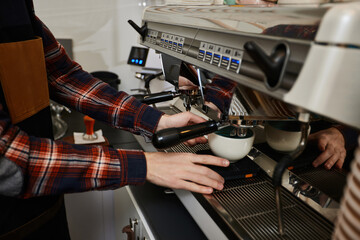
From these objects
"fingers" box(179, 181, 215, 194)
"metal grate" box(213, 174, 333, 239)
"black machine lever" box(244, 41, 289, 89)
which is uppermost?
"black machine lever" box(244, 41, 289, 89)

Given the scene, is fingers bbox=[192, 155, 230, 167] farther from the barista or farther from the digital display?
the digital display

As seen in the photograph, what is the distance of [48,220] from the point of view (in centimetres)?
72

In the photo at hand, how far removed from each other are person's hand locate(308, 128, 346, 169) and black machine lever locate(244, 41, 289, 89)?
1.49 feet

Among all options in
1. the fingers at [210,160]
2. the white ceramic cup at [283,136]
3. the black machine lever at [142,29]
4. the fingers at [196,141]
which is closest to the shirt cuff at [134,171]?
the fingers at [210,160]

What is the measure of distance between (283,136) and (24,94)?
2.15 feet

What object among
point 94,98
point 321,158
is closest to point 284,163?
point 321,158

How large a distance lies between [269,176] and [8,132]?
0.59 m

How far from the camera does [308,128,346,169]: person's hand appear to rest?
713 mm

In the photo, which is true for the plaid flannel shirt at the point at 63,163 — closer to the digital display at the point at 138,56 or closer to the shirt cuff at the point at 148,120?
the shirt cuff at the point at 148,120

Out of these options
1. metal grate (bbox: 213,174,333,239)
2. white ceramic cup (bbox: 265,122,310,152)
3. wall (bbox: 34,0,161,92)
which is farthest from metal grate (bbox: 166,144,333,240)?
wall (bbox: 34,0,161,92)

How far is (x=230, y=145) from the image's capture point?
2.10ft

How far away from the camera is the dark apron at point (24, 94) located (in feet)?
1.88

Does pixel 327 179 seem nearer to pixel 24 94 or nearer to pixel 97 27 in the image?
pixel 24 94

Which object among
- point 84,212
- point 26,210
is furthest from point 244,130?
point 84,212
